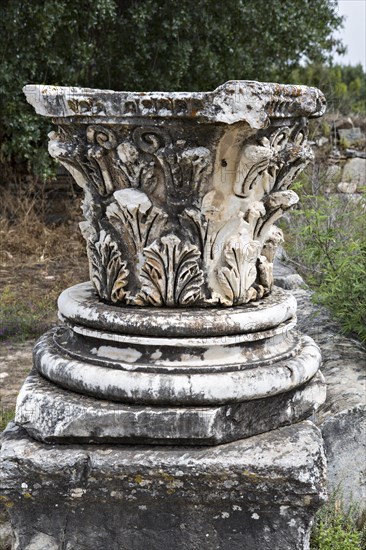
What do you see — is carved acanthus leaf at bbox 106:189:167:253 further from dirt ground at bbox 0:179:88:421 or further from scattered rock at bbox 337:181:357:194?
scattered rock at bbox 337:181:357:194

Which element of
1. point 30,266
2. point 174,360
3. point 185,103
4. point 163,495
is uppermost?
point 185,103

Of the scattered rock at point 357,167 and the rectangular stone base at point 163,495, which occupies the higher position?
the scattered rock at point 357,167

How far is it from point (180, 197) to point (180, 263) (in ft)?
0.79

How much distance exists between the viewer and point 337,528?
266 cm

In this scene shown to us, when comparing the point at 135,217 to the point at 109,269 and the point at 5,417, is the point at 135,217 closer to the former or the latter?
the point at 109,269

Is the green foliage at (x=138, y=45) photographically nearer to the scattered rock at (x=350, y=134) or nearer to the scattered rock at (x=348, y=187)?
the scattered rock at (x=348, y=187)

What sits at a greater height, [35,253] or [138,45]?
[138,45]

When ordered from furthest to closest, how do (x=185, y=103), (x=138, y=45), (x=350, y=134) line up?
1. (x=350, y=134)
2. (x=138, y=45)
3. (x=185, y=103)

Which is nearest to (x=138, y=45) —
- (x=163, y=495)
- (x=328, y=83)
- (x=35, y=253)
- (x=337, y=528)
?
(x=35, y=253)

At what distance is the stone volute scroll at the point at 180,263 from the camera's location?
2.26 m

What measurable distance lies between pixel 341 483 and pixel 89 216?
1578 mm

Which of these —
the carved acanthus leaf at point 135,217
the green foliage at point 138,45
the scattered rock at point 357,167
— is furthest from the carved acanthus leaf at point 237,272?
the scattered rock at point 357,167

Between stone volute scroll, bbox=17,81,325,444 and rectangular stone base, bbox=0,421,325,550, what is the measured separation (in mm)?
83

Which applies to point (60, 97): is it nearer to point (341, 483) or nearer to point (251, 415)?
point (251, 415)
